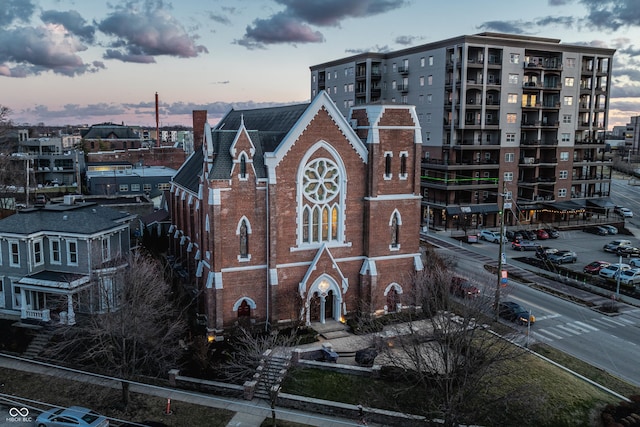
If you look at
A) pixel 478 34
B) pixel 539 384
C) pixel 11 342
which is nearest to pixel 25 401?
pixel 11 342

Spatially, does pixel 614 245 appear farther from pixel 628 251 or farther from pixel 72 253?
pixel 72 253

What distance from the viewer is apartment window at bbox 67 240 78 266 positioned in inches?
1471

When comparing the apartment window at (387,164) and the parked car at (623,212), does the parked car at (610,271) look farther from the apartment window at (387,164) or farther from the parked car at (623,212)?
the parked car at (623,212)

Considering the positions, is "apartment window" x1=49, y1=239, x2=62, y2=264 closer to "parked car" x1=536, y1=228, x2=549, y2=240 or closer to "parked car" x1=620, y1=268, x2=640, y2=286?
"parked car" x1=620, y1=268, x2=640, y2=286

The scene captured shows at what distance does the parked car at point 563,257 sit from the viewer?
193 feet

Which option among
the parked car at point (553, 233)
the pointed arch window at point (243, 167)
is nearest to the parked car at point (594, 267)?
the parked car at point (553, 233)

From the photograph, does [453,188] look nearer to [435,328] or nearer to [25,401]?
[435,328]

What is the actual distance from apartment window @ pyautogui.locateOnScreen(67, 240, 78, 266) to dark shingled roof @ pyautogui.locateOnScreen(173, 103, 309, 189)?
9.95m

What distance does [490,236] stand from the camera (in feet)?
227

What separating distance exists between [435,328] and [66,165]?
292 feet

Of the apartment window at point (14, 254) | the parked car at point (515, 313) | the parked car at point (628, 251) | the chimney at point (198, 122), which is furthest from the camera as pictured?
the parked car at point (628, 251)

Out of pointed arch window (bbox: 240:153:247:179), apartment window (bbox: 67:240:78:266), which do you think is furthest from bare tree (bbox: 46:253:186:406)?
pointed arch window (bbox: 240:153:247:179)

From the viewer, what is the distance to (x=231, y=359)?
30906 mm

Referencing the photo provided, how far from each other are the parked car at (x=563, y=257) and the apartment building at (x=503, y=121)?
15.4 meters
